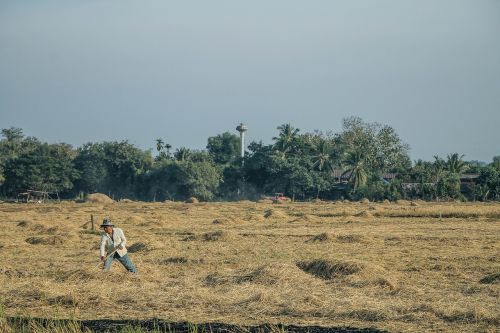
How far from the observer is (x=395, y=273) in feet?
57.4

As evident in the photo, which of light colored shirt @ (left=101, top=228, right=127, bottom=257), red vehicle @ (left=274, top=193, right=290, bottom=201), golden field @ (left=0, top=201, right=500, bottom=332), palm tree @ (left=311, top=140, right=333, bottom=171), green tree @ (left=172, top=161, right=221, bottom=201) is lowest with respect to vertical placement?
golden field @ (left=0, top=201, right=500, bottom=332)

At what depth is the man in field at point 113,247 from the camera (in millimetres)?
17297

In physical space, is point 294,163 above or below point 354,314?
above

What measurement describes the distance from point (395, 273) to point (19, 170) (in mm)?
67130

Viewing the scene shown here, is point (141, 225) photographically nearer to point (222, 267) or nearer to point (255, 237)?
point (255, 237)

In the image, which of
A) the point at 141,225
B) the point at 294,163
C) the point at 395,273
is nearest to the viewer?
the point at 395,273

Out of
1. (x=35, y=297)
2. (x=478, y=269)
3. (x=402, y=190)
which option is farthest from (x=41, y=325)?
(x=402, y=190)

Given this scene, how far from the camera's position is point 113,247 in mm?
17453

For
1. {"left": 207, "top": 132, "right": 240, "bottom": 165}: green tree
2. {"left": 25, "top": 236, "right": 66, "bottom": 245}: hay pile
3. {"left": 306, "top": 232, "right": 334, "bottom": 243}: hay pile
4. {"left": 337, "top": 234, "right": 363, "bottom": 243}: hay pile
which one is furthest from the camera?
{"left": 207, "top": 132, "right": 240, "bottom": 165}: green tree

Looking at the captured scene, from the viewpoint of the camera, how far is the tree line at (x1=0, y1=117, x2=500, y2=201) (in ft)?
256

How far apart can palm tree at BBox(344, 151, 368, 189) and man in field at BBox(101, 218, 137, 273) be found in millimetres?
64639

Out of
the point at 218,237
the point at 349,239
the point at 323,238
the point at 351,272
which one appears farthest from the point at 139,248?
the point at 351,272

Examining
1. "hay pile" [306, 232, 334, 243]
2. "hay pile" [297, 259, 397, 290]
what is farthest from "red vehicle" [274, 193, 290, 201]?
"hay pile" [297, 259, 397, 290]

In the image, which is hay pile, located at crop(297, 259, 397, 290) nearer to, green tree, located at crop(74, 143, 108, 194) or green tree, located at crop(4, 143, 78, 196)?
green tree, located at crop(4, 143, 78, 196)
